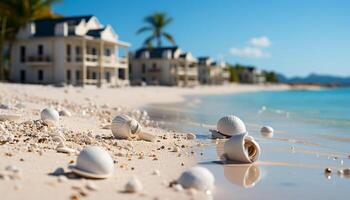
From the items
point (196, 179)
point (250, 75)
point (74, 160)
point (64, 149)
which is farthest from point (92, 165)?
point (250, 75)

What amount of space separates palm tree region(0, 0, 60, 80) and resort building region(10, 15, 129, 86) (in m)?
0.73

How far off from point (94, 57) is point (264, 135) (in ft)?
109

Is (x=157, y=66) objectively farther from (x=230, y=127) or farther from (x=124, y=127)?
(x=124, y=127)

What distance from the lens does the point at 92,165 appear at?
6.57 m

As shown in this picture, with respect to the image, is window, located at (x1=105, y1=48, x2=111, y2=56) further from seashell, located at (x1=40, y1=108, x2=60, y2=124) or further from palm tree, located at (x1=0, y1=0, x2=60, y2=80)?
seashell, located at (x1=40, y1=108, x2=60, y2=124)

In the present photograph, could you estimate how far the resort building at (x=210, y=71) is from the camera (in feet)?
312

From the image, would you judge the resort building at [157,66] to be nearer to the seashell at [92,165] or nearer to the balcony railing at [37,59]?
the balcony railing at [37,59]

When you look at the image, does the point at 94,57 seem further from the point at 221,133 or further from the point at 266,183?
the point at 266,183

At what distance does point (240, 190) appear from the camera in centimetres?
Result: 684

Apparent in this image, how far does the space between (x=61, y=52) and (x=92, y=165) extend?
38.8 meters

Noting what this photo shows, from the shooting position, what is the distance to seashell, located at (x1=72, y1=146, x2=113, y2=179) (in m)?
6.57

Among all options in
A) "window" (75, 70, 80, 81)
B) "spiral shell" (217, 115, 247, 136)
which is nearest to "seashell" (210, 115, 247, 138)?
"spiral shell" (217, 115, 247, 136)

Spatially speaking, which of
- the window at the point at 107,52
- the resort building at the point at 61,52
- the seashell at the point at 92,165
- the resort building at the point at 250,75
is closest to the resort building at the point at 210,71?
the resort building at the point at 250,75

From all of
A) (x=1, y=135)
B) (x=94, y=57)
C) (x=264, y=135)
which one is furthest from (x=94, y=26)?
(x=1, y=135)
